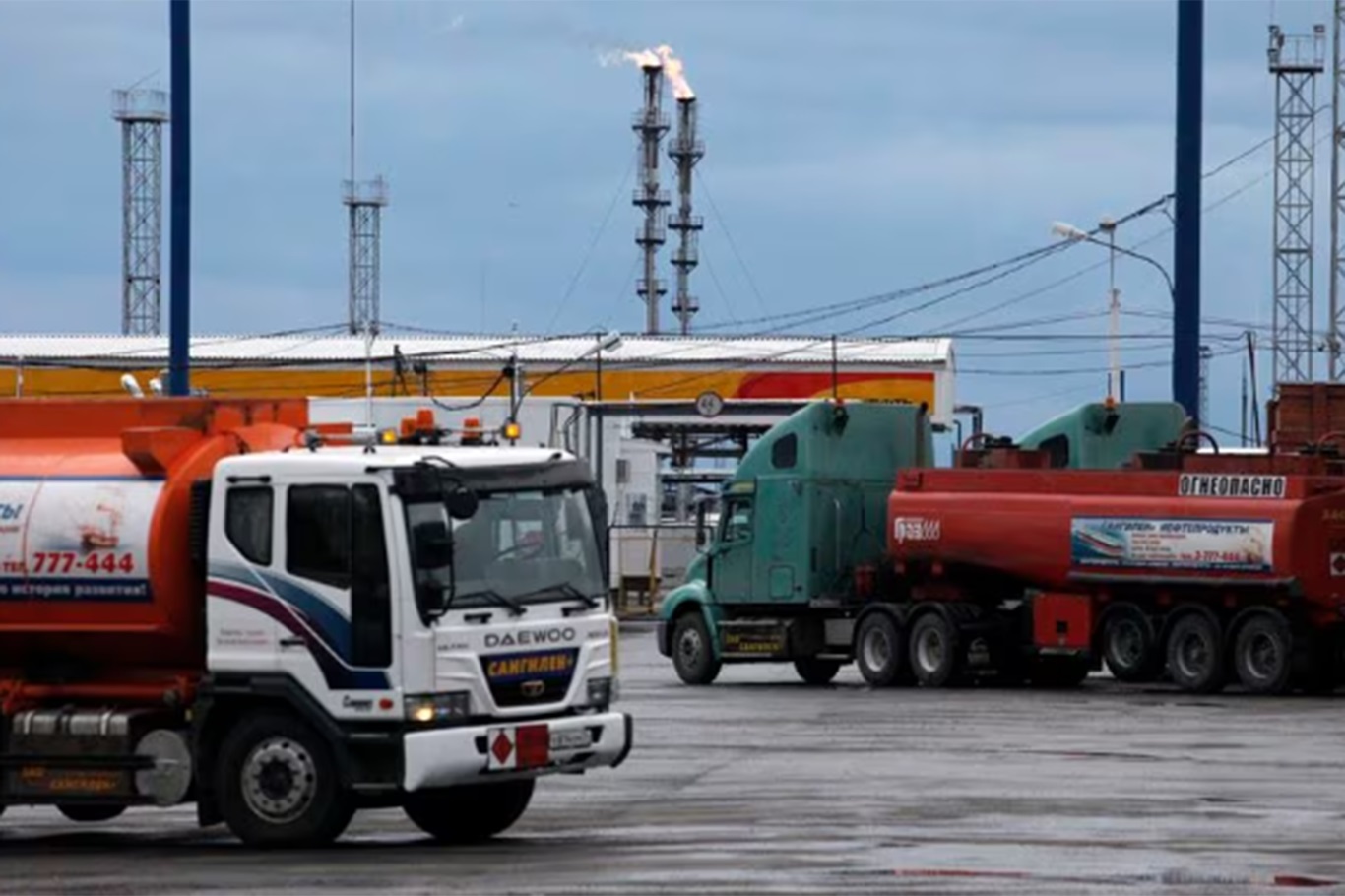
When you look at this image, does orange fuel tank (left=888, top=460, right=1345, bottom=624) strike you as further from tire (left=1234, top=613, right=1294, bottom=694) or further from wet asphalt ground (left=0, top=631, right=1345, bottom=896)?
wet asphalt ground (left=0, top=631, right=1345, bottom=896)

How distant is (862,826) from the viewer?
20.4 m

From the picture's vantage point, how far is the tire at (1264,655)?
36438mm

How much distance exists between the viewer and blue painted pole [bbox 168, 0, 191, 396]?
34.2 metres

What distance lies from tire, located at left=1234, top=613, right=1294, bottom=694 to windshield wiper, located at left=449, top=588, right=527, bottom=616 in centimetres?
1868

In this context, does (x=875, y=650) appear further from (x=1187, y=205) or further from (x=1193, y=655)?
(x=1187, y=205)

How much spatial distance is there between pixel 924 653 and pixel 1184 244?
8132 mm

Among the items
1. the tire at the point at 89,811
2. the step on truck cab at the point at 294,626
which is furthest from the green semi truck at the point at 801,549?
the step on truck cab at the point at 294,626

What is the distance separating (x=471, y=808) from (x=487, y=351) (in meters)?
62.5

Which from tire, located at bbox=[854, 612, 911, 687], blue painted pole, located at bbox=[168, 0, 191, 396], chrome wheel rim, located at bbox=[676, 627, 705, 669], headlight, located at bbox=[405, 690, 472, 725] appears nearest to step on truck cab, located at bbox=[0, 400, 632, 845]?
headlight, located at bbox=[405, 690, 472, 725]

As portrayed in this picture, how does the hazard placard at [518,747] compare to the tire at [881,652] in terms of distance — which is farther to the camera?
the tire at [881,652]

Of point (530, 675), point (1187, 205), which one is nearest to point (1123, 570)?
point (1187, 205)

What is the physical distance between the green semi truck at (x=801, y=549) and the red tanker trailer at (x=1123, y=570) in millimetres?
896

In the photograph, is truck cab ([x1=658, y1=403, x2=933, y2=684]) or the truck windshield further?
truck cab ([x1=658, y1=403, x2=933, y2=684])

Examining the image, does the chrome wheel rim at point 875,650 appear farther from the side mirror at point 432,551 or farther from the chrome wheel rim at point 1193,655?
the side mirror at point 432,551
